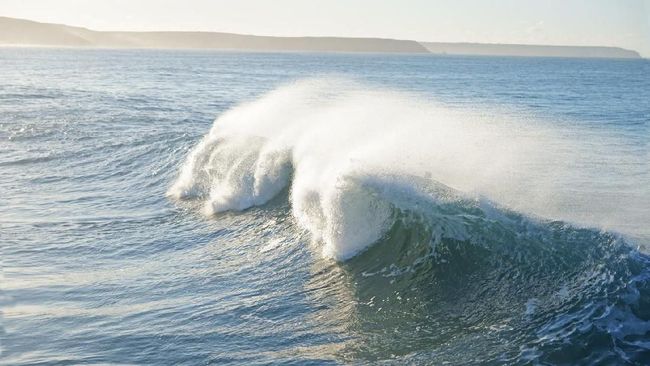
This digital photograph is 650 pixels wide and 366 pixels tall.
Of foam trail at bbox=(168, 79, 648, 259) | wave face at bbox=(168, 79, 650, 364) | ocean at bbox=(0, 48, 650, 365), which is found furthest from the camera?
foam trail at bbox=(168, 79, 648, 259)

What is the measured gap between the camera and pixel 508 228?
943cm

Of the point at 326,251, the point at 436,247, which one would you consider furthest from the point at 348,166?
the point at 436,247

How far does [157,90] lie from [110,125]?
2095 cm

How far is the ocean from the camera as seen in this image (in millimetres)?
7090

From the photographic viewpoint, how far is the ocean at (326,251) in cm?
709

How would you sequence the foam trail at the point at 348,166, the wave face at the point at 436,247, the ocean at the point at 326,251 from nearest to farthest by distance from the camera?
the wave face at the point at 436,247
the ocean at the point at 326,251
the foam trail at the point at 348,166

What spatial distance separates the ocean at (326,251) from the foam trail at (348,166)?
2.1 inches

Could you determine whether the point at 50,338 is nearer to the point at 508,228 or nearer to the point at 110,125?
the point at 508,228

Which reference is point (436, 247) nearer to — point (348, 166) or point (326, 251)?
point (326, 251)

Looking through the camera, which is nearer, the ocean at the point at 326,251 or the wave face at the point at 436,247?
the wave face at the point at 436,247

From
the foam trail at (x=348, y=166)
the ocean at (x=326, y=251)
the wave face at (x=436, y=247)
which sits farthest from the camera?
the foam trail at (x=348, y=166)

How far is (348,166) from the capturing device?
11219 mm

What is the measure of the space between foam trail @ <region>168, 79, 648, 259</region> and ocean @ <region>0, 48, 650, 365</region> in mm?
53

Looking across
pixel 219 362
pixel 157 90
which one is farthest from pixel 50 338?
pixel 157 90
